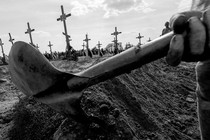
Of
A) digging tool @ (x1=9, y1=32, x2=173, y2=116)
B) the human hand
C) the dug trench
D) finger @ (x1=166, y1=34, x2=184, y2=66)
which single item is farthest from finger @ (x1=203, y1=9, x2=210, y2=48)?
the dug trench

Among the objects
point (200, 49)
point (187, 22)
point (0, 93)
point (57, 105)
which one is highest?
point (187, 22)

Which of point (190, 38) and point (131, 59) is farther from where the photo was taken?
point (131, 59)

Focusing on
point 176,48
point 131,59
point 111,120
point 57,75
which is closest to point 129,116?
point 111,120

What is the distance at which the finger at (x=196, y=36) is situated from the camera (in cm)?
99

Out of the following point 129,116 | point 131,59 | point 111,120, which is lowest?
point 129,116

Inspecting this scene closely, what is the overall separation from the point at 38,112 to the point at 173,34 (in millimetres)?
2993

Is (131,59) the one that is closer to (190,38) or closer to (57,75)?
(190,38)

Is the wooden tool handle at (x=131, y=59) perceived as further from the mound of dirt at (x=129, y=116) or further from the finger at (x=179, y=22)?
the mound of dirt at (x=129, y=116)

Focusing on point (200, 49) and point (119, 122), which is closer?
point (200, 49)

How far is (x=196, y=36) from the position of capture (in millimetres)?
1003

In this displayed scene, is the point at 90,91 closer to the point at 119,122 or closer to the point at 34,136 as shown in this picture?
the point at 119,122

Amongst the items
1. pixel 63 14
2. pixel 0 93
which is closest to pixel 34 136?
pixel 0 93

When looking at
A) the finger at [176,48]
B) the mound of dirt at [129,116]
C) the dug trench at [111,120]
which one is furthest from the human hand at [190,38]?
the mound of dirt at [129,116]

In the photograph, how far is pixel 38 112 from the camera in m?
3.41
